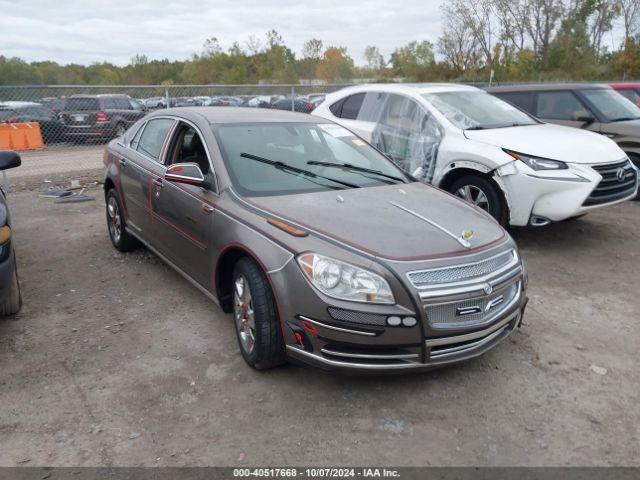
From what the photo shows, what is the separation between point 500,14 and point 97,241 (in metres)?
47.4

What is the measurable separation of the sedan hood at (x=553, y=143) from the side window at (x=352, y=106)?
1.82 meters

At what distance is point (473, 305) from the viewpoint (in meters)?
2.99

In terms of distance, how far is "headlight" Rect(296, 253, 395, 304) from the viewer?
2.87 m

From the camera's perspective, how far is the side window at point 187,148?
419cm

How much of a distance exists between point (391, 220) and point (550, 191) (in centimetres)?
286

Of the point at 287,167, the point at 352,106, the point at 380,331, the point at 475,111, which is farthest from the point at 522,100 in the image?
the point at 380,331

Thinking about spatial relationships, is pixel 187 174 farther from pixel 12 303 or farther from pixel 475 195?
pixel 475 195

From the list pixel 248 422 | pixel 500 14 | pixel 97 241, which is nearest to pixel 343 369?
pixel 248 422

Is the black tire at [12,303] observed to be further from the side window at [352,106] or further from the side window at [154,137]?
the side window at [352,106]

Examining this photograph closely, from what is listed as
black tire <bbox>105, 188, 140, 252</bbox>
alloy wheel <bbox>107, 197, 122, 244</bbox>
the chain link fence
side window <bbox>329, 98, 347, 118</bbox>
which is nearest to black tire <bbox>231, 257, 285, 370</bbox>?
black tire <bbox>105, 188, 140, 252</bbox>

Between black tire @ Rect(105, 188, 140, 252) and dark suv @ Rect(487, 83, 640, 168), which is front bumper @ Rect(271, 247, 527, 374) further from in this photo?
dark suv @ Rect(487, 83, 640, 168)

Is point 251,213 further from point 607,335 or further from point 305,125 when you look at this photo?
point 607,335

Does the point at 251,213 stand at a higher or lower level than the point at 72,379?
higher

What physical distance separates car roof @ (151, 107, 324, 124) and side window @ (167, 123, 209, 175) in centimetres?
14
